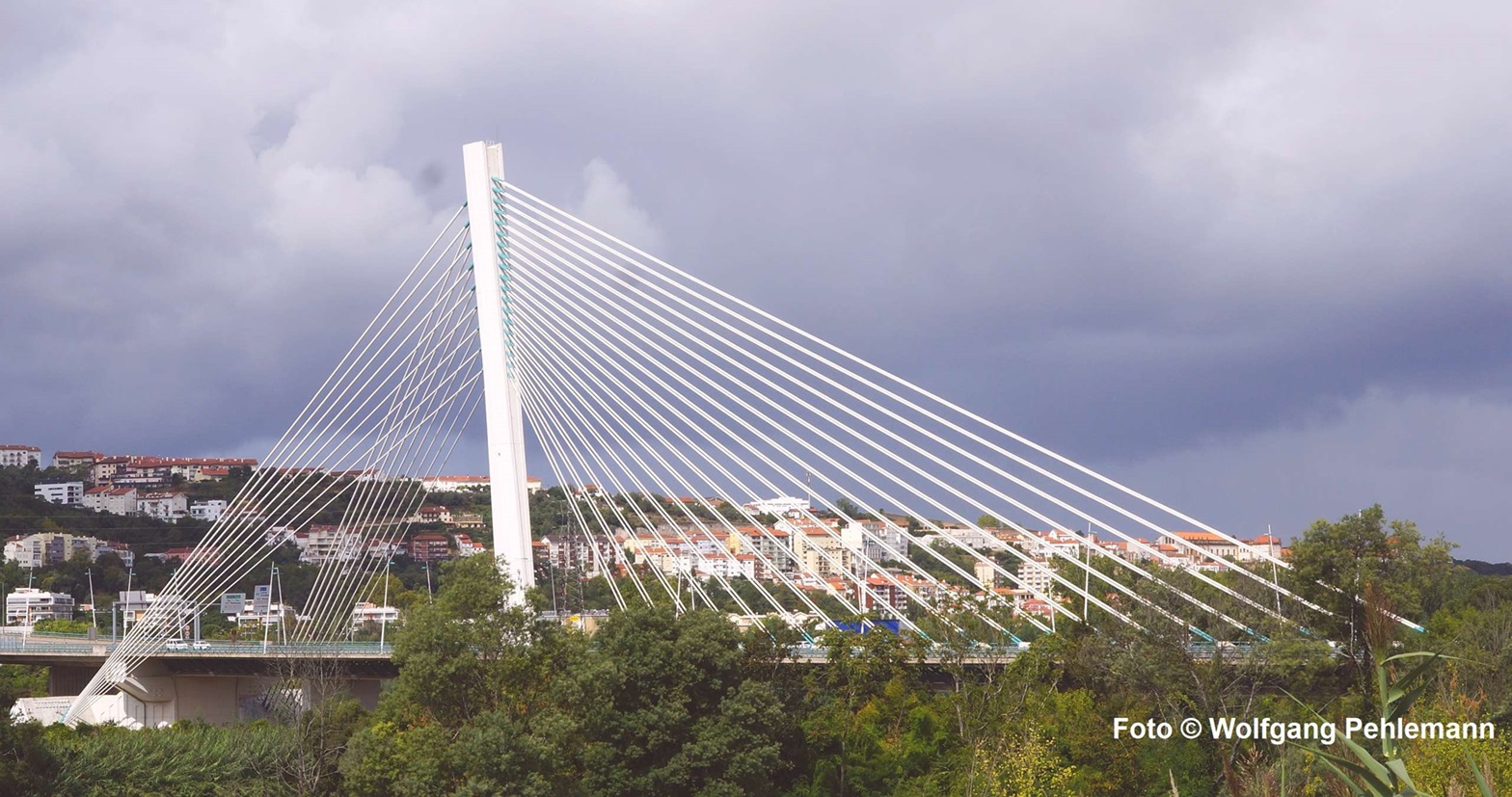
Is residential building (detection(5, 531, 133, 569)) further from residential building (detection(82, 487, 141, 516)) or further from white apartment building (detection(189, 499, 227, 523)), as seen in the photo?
residential building (detection(82, 487, 141, 516))

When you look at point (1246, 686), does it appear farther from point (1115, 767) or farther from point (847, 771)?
point (847, 771)

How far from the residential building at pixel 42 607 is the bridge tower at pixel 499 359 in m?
47.4

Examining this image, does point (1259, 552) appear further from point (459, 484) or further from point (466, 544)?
point (459, 484)

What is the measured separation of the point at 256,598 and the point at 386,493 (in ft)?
167

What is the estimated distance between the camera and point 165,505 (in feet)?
288

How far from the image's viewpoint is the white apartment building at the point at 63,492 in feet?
290

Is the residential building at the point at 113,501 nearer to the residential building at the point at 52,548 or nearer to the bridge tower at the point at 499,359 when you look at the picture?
the residential building at the point at 52,548

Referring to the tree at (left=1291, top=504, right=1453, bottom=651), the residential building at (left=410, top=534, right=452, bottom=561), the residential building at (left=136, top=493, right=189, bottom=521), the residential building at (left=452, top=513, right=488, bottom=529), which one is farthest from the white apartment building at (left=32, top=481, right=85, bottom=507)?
the tree at (left=1291, top=504, right=1453, bottom=651)

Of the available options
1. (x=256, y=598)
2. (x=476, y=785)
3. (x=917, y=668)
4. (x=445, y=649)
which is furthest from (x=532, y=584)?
(x=256, y=598)

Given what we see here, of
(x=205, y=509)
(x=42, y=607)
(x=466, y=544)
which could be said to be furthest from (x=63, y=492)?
(x=466, y=544)

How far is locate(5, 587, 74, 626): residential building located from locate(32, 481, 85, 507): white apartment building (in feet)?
71.2

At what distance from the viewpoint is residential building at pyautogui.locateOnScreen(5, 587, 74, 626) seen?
206 ft

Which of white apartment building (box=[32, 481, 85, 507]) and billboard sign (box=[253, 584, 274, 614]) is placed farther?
white apartment building (box=[32, 481, 85, 507])

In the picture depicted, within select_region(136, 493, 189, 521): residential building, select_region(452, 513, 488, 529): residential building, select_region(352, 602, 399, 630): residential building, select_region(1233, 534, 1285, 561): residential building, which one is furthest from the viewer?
select_region(136, 493, 189, 521): residential building
